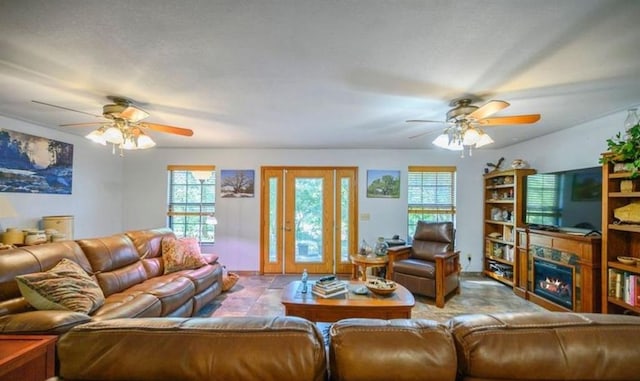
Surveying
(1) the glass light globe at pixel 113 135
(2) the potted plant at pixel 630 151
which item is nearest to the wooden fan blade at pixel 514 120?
(2) the potted plant at pixel 630 151

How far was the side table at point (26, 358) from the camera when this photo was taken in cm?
113

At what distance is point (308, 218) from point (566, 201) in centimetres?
362

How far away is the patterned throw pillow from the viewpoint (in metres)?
3.35

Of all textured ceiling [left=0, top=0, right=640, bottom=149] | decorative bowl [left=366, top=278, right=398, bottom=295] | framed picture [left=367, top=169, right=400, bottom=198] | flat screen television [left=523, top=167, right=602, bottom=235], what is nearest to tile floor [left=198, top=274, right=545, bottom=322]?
decorative bowl [left=366, top=278, right=398, bottom=295]

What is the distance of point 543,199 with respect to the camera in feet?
11.8

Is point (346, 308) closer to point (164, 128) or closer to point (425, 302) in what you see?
point (425, 302)

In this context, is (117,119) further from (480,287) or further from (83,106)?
(480,287)

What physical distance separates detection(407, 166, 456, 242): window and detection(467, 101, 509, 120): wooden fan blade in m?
2.75

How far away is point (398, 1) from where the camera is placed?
1.32 m

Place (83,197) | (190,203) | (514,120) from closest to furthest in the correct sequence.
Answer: (514,120) < (83,197) < (190,203)

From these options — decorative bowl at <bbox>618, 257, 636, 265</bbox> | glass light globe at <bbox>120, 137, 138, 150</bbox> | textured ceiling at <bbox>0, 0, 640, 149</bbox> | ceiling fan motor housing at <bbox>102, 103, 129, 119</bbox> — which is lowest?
decorative bowl at <bbox>618, 257, 636, 265</bbox>

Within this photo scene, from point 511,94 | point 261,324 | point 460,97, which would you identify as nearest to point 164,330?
point 261,324

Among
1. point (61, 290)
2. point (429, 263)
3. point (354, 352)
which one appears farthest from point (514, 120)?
point (61, 290)

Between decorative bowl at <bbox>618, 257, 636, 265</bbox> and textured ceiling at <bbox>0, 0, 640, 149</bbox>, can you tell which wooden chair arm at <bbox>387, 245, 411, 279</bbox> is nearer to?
textured ceiling at <bbox>0, 0, 640, 149</bbox>
